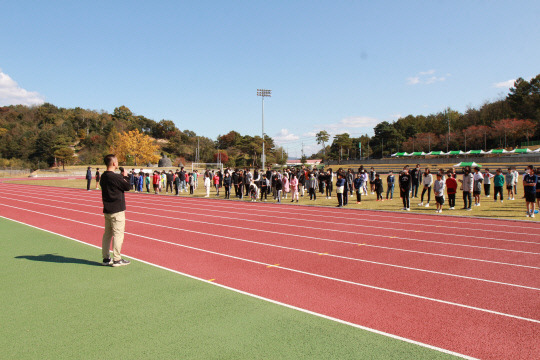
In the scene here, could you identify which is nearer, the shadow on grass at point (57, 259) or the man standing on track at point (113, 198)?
the man standing on track at point (113, 198)

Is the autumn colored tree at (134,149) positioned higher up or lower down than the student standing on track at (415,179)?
higher up

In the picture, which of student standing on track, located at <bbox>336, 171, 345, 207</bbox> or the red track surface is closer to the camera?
the red track surface

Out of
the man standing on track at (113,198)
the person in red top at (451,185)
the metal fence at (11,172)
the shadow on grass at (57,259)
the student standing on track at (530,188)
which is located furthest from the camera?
the metal fence at (11,172)

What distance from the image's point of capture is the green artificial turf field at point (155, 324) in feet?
11.3

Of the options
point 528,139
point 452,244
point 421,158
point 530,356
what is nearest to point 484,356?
point 530,356

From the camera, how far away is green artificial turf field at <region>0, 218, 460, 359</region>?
135 inches

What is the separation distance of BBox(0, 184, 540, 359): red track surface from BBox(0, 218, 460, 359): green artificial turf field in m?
0.47

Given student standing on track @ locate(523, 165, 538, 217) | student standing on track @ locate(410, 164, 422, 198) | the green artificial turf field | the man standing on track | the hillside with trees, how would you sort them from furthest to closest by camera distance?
the hillside with trees → student standing on track @ locate(410, 164, 422, 198) → student standing on track @ locate(523, 165, 538, 217) → the man standing on track → the green artificial turf field

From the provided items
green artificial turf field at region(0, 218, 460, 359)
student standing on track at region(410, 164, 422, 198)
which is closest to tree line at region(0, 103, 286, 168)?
student standing on track at region(410, 164, 422, 198)

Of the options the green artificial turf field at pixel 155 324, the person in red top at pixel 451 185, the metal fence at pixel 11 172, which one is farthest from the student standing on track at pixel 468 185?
the metal fence at pixel 11 172

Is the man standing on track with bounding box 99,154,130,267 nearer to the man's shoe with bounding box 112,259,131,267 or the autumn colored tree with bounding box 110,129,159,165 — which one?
the man's shoe with bounding box 112,259,131,267

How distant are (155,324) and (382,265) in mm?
4257

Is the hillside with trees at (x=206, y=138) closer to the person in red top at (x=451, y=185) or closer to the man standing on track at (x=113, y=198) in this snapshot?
the person in red top at (x=451, y=185)

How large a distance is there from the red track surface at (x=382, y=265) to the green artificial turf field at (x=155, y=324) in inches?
18.3
